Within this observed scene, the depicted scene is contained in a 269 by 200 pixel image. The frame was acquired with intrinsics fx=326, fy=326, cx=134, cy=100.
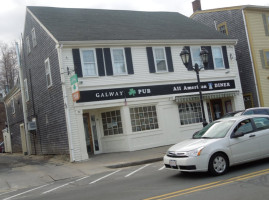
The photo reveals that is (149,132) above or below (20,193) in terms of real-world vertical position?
above

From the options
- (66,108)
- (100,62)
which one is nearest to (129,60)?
(100,62)

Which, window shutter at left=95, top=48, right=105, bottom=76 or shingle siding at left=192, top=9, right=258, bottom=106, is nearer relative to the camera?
window shutter at left=95, top=48, right=105, bottom=76

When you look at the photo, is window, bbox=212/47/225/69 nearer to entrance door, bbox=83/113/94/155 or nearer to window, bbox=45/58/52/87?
entrance door, bbox=83/113/94/155

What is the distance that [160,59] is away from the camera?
1897 centimetres

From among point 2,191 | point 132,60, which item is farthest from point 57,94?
point 2,191

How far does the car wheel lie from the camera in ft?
27.5

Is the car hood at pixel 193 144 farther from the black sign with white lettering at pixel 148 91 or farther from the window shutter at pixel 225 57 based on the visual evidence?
the window shutter at pixel 225 57

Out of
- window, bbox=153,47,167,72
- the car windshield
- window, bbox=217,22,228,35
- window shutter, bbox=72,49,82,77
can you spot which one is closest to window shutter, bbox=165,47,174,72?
window, bbox=153,47,167,72

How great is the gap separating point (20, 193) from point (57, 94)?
8.40 metres

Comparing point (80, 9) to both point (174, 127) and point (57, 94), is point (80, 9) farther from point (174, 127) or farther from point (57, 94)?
point (174, 127)

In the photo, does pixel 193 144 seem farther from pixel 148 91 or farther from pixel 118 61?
pixel 118 61

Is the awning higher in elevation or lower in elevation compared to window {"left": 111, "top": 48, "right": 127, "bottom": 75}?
lower

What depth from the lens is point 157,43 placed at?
18.8 meters

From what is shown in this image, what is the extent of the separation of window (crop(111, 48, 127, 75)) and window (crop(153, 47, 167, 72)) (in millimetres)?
2040
